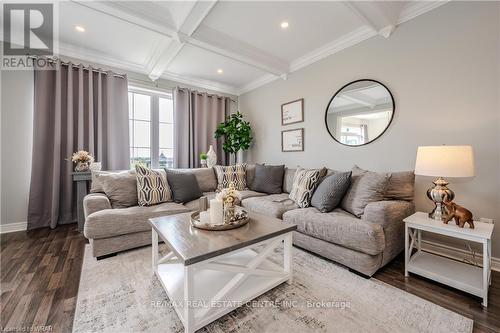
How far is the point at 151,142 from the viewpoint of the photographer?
3.83 m

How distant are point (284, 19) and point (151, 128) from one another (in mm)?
2808

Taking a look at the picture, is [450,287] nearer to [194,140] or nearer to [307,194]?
[307,194]

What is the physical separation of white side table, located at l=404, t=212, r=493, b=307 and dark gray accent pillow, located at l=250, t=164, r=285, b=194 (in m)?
1.72

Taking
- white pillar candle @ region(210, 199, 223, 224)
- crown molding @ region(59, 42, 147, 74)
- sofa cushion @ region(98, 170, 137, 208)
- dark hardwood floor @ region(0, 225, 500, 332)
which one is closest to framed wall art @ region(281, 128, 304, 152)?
dark hardwood floor @ region(0, 225, 500, 332)

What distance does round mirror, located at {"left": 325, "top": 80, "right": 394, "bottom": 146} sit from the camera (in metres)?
2.51

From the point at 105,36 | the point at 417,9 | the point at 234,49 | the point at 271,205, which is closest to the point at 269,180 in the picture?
the point at 271,205

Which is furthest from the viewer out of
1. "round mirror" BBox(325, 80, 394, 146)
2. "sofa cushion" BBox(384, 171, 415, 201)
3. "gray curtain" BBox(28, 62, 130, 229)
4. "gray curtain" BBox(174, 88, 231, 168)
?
"gray curtain" BBox(174, 88, 231, 168)

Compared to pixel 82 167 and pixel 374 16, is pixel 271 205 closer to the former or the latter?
pixel 374 16

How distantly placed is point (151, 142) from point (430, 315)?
13.5ft

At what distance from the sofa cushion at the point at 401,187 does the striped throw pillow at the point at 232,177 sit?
2.04 meters

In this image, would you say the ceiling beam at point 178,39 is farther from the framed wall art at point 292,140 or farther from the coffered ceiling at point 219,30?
the framed wall art at point 292,140

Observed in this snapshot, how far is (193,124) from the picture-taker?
4.11 m

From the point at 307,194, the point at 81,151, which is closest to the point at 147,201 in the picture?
the point at 81,151

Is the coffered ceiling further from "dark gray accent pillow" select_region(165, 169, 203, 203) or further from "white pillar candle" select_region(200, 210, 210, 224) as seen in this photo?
"white pillar candle" select_region(200, 210, 210, 224)
